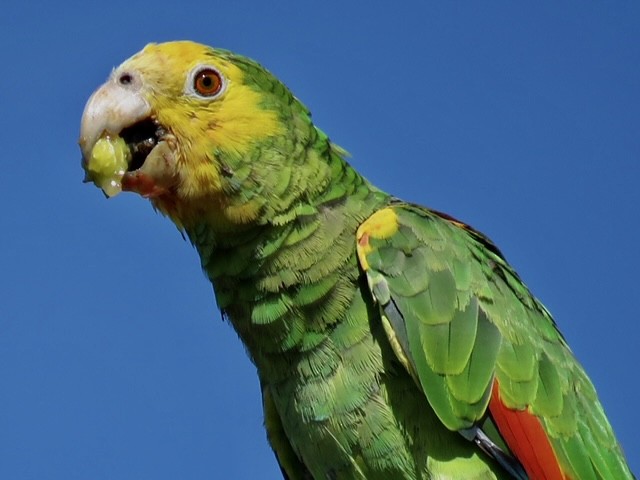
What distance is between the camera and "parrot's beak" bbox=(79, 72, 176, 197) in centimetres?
316

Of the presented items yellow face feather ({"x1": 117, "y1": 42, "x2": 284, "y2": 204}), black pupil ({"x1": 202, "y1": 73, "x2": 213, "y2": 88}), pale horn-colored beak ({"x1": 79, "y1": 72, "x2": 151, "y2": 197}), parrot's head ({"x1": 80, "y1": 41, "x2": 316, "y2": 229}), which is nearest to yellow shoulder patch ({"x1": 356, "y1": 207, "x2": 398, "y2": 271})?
parrot's head ({"x1": 80, "y1": 41, "x2": 316, "y2": 229})

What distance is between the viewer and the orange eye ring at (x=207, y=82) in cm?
329

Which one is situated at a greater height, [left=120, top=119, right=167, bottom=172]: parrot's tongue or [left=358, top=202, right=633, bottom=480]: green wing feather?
[left=120, top=119, right=167, bottom=172]: parrot's tongue

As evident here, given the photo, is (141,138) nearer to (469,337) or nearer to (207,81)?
(207,81)

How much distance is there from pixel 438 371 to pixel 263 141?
3.83ft

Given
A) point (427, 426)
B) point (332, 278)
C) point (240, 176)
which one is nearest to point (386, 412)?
point (427, 426)

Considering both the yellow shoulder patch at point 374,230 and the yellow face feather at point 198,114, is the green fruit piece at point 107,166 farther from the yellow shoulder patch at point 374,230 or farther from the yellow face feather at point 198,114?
the yellow shoulder patch at point 374,230

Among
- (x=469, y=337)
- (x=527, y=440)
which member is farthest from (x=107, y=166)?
(x=527, y=440)

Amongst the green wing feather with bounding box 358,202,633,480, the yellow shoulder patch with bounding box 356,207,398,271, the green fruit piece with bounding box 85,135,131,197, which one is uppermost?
the green fruit piece with bounding box 85,135,131,197

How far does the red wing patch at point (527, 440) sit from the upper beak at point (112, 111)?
1.83 m

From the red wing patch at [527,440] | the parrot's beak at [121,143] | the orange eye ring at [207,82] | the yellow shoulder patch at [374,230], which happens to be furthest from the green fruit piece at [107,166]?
the red wing patch at [527,440]

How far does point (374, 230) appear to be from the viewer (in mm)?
3369

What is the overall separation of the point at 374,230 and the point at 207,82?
93cm

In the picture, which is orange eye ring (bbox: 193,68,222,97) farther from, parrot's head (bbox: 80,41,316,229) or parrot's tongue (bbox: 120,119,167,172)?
parrot's tongue (bbox: 120,119,167,172)
